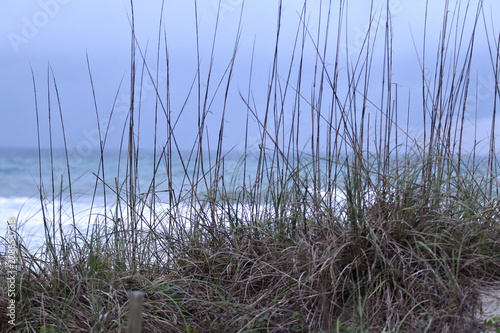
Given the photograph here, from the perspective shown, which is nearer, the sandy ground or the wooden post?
the wooden post

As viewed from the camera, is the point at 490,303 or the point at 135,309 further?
the point at 490,303

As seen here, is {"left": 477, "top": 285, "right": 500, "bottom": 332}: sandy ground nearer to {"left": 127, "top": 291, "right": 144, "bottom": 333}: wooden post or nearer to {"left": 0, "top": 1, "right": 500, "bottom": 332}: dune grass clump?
{"left": 0, "top": 1, "right": 500, "bottom": 332}: dune grass clump

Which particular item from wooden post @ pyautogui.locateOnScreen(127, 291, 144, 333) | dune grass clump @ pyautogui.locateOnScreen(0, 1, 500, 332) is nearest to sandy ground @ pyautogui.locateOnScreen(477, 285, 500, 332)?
dune grass clump @ pyautogui.locateOnScreen(0, 1, 500, 332)

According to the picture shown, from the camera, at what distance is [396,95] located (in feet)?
7.11

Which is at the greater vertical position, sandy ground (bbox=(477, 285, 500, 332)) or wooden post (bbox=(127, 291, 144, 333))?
wooden post (bbox=(127, 291, 144, 333))

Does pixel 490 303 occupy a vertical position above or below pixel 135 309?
below

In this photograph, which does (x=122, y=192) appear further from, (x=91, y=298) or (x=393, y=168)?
(x=393, y=168)

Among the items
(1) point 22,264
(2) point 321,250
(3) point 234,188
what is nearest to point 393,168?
(2) point 321,250

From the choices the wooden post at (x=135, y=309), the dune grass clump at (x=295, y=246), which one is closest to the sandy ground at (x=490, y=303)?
the dune grass clump at (x=295, y=246)

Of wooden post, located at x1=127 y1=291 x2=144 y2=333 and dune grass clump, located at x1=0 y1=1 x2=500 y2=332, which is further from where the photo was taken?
dune grass clump, located at x1=0 y1=1 x2=500 y2=332

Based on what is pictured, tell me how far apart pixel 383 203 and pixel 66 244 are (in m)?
1.17

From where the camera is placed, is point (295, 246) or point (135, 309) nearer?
point (135, 309)

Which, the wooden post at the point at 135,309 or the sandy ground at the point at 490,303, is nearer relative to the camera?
the wooden post at the point at 135,309

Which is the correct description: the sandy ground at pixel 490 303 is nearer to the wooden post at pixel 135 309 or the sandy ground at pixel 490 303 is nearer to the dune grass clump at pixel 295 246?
the dune grass clump at pixel 295 246
